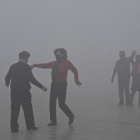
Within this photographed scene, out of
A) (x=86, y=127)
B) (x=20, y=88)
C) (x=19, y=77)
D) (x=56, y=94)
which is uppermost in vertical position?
(x=19, y=77)

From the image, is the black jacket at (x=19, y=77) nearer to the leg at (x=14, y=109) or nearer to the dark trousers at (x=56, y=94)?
the leg at (x=14, y=109)

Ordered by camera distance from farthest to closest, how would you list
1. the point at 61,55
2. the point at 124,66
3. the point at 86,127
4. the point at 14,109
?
1. the point at 124,66
2. the point at 61,55
3. the point at 86,127
4. the point at 14,109

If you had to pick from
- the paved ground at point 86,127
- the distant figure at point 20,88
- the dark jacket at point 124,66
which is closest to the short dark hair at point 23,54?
the distant figure at point 20,88

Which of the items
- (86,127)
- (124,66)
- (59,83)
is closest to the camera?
(86,127)

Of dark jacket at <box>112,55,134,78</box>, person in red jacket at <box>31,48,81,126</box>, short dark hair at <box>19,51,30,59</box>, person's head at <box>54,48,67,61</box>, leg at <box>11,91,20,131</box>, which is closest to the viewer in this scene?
leg at <box>11,91,20,131</box>

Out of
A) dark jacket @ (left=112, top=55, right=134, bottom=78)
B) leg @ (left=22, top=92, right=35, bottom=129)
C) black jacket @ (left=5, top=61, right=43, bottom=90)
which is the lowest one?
leg @ (left=22, top=92, right=35, bottom=129)

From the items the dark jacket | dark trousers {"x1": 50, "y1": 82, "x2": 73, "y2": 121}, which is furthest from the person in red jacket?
the dark jacket

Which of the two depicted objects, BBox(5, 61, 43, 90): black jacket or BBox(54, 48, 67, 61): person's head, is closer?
BBox(5, 61, 43, 90): black jacket

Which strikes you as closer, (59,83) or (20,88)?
(20,88)

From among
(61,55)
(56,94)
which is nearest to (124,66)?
(61,55)

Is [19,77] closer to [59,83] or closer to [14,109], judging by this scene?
[14,109]

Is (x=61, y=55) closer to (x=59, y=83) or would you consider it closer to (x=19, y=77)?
(x=59, y=83)

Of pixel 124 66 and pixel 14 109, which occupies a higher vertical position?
pixel 124 66

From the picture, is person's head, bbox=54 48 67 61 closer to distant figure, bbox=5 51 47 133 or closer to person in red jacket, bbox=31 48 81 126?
person in red jacket, bbox=31 48 81 126
